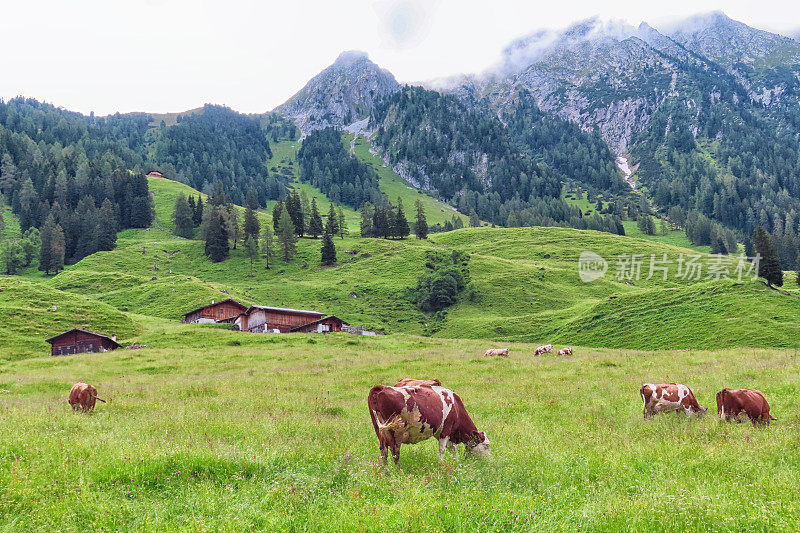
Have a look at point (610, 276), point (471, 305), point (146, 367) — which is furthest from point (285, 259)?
point (146, 367)

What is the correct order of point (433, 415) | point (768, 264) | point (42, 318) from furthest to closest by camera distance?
1. point (768, 264)
2. point (42, 318)
3. point (433, 415)

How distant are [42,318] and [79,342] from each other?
11832 mm

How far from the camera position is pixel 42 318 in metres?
62.4

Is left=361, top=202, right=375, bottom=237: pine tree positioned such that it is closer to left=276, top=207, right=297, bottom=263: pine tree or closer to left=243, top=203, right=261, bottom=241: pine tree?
left=276, top=207, right=297, bottom=263: pine tree

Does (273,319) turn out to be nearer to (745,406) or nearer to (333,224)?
(333,224)

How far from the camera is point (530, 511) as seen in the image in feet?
22.8

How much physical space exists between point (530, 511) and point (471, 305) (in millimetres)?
87612

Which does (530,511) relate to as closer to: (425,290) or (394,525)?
(394,525)

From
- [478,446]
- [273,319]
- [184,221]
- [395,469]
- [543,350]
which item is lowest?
[273,319]

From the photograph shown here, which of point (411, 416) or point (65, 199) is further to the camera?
point (65, 199)

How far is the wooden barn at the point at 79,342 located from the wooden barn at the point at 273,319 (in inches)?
972

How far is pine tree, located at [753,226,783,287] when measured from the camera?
204ft

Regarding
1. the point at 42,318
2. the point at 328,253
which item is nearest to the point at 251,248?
the point at 328,253

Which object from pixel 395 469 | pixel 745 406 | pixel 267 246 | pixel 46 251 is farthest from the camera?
pixel 267 246
